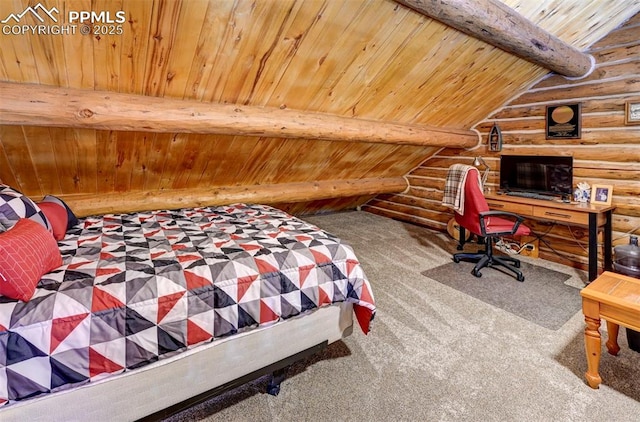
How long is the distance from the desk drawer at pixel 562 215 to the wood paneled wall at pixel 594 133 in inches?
24.7

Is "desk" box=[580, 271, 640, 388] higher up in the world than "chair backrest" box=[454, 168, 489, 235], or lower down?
lower down

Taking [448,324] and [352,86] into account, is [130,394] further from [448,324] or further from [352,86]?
[352,86]

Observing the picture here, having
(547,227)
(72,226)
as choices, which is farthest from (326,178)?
(72,226)

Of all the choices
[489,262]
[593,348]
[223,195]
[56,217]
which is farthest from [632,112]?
[56,217]

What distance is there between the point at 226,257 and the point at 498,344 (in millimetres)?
1855

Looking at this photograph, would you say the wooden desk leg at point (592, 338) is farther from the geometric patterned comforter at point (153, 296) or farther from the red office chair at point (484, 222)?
the red office chair at point (484, 222)

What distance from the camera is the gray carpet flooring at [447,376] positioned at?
64.1 inches

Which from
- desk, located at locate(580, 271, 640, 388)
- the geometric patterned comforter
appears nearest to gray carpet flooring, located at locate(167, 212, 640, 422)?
desk, located at locate(580, 271, 640, 388)

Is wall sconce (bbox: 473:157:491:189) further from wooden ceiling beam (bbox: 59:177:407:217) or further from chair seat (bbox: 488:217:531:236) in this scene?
wooden ceiling beam (bbox: 59:177:407:217)

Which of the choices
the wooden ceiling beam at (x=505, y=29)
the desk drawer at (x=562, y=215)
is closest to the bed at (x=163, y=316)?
the wooden ceiling beam at (x=505, y=29)

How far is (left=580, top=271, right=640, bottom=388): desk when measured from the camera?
161cm

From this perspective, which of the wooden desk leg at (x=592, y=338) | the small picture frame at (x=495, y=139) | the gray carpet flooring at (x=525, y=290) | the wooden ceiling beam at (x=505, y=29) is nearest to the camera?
the wooden desk leg at (x=592, y=338)

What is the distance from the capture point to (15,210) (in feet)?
5.98

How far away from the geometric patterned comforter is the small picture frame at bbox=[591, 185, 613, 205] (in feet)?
9.71
